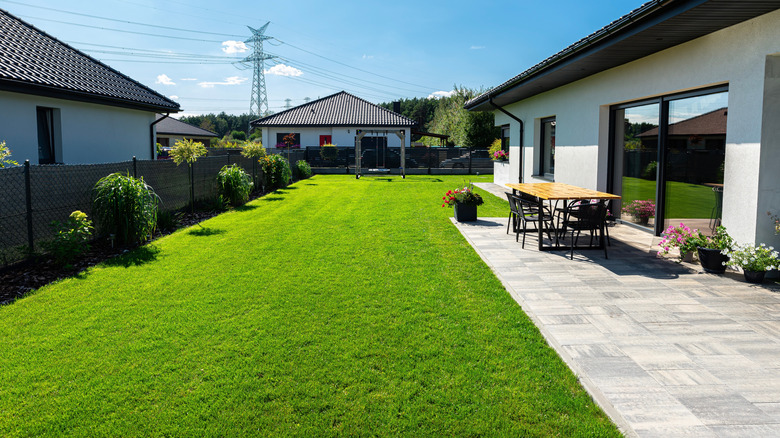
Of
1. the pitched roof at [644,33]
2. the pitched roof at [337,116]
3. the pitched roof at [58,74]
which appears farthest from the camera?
the pitched roof at [337,116]

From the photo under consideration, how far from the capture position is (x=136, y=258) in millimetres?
7039

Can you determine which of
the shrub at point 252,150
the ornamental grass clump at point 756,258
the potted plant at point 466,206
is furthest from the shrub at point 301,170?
the ornamental grass clump at point 756,258

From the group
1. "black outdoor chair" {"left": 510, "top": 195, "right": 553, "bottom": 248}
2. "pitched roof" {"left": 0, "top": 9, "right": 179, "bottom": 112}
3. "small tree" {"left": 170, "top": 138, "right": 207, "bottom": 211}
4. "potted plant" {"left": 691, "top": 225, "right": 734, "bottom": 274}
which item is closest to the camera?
"potted plant" {"left": 691, "top": 225, "right": 734, "bottom": 274}

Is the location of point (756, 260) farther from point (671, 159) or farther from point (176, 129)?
point (176, 129)

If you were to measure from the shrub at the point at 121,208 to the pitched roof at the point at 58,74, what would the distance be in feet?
11.7

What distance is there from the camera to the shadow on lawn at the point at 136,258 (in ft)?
22.2

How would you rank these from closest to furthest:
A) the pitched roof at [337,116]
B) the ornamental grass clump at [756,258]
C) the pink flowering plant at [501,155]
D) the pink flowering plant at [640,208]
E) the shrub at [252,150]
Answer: the ornamental grass clump at [756,258] → the pink flowering plant at [640,208] → the shrub at [252,150] → the pink flowering plant at [501,155] → the pitched roof at [337,116]

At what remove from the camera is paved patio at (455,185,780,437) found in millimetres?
2984

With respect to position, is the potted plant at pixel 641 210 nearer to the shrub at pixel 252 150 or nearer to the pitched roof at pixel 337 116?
the shrub at pixel 252 150

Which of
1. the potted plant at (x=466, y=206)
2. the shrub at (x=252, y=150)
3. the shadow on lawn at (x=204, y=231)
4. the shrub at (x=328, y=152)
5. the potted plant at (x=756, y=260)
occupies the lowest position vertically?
the shadow on lawn at (x=204, y=231)

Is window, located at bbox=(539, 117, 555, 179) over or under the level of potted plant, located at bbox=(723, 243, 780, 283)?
over

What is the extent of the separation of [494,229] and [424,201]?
478cm

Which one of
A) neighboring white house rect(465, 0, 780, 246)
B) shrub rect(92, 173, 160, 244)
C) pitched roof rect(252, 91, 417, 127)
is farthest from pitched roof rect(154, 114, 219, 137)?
neighboring white house rect(465, 0, 780, 246)

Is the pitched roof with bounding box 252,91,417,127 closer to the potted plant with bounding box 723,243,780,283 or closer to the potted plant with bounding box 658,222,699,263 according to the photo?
the potted plant with bounding box 658,222,699,263
